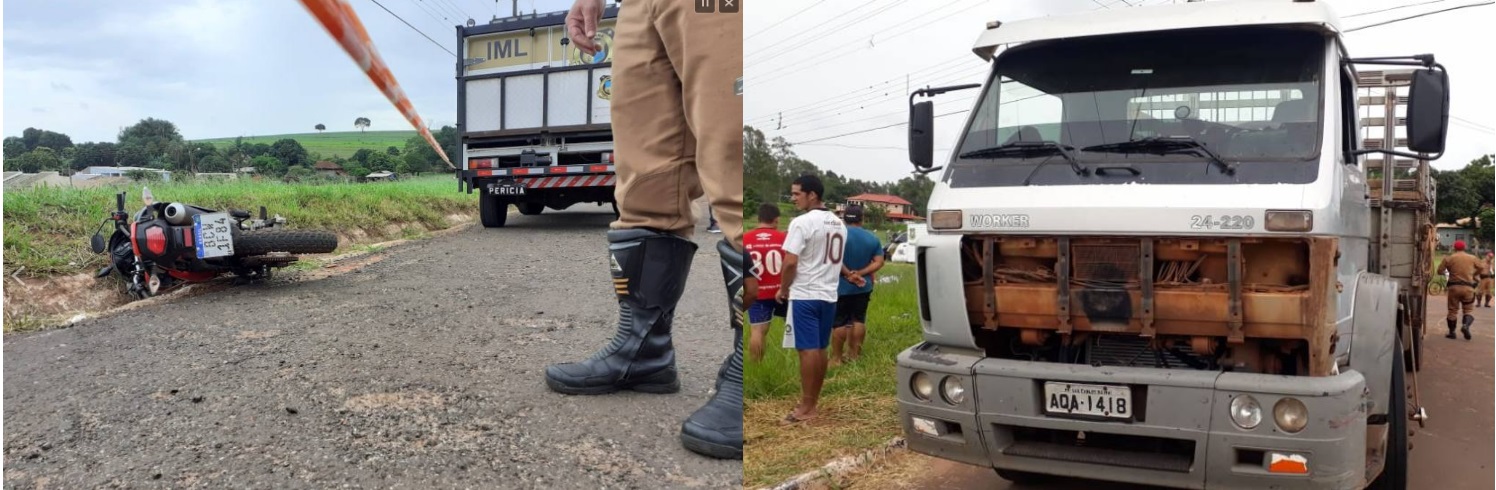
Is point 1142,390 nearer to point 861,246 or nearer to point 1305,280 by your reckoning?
point 1305,280

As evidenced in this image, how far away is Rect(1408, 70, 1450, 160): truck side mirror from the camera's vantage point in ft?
9.39

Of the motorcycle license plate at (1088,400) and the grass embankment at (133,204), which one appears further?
the grass embankment at (133,204)

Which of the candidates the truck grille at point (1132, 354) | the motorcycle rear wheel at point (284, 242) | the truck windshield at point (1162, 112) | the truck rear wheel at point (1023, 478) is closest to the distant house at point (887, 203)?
the truck rear wheel at point (1023, 478)

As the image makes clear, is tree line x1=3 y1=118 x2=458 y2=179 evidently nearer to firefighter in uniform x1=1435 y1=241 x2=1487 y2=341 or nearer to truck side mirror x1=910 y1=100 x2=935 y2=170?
truck side mirror x1=910 y1=100 x2=935 y2=170

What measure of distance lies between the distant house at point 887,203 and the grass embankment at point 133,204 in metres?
1.97

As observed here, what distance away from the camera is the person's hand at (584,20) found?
208 centimetres

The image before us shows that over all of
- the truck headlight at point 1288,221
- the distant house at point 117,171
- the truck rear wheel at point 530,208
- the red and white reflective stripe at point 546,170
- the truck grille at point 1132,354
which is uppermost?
the red and white reflective stripe at point 546,170

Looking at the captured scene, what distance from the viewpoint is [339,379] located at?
256 centimetres

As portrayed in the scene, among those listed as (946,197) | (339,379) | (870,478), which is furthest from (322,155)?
(870,478)

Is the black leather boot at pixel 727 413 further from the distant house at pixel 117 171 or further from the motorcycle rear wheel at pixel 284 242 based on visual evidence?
the motorcycle rear wheel at pixel 284 242

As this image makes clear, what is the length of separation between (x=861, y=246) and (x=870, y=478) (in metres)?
2.28

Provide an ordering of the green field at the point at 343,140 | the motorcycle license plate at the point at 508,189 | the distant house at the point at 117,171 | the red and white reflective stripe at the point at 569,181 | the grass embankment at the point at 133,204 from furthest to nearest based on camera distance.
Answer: the motorcycle license plate at the point at 508,189
the red and white reflective stripe at the point at 569,181
the grass embankment at the point at 133,204
the distant house at the point at 117,171
the green field at the point at 343,140

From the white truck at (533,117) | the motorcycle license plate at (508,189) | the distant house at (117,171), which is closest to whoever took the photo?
the distant house at (117,171)

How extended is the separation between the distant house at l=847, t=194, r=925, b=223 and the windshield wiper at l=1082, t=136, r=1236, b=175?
1.98 metres
